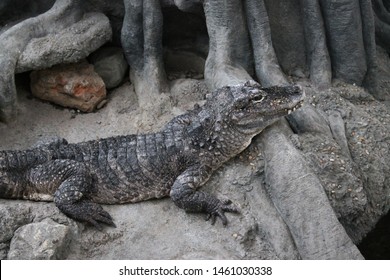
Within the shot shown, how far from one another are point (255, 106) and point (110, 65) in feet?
7.42

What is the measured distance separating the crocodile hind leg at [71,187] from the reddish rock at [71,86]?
1.43 meters

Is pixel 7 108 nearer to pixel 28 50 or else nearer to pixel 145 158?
pixel 28 50

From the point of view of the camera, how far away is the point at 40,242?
4.10 m

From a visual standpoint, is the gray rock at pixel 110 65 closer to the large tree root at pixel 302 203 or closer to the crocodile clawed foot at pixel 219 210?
the large tree root at pixel 302 203

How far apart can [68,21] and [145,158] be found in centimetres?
213

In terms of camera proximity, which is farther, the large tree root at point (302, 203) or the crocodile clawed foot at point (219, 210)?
the crocodile clawed foot at point (219, 210)

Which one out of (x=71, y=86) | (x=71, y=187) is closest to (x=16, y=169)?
(x=71, y=187)

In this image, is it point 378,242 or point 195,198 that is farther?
point 378,242

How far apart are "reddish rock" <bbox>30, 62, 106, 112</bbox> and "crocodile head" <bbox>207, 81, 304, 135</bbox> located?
1.81 meters

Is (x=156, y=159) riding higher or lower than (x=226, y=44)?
lower

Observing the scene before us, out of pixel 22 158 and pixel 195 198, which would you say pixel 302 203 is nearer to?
pixel 195 198

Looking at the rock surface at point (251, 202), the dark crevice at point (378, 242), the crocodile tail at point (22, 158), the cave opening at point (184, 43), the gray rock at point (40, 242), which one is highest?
the cave opening at point (184, 43)

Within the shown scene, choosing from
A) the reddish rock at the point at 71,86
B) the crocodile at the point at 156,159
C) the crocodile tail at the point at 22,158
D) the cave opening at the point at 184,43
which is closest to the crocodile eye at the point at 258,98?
the crocodile at the point at 156,159

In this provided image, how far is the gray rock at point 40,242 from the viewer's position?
404cm
